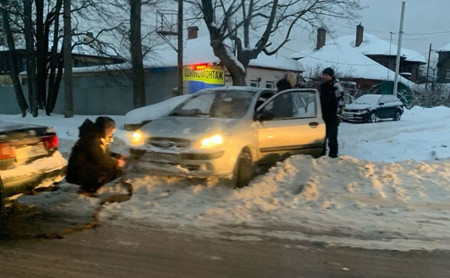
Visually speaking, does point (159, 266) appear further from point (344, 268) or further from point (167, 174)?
point (167, 174)

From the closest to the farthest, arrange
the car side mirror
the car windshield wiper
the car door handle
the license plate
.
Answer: the license plate
the car side mirror
the car windshield wiper
the car door handle

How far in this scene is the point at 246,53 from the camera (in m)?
19.3

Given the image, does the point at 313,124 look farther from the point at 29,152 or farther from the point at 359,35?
the point at 359,35

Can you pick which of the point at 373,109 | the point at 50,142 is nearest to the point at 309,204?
the point at 50,142

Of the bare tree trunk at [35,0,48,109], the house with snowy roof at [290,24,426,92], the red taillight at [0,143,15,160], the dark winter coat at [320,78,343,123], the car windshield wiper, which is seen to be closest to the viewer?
the red taillight at [0,143,15,160]

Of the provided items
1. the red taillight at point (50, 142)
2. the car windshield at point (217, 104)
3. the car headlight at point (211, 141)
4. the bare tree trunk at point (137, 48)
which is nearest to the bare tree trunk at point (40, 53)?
the bare tree trunk at point (137, 48)

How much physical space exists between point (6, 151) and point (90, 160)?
146cm

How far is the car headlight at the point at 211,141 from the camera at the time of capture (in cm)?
664

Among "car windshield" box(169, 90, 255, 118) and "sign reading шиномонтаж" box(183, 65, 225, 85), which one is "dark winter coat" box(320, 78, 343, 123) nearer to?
"car windshield" box(169, 90, 255, 118)

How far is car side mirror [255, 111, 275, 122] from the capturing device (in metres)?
7.59

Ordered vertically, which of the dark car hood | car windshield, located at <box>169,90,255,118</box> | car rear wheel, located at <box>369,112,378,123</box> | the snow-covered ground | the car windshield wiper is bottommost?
the snow-covered ground

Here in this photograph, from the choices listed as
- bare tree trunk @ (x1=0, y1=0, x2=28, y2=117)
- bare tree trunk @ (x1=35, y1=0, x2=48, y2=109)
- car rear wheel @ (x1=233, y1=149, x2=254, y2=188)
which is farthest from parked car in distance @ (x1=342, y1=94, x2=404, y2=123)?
car rear wheel @ (x1=233, y1=149, x2=254, y2=188)

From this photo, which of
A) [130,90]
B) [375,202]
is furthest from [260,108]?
[130,90]

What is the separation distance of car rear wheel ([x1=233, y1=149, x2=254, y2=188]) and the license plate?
271 cm
